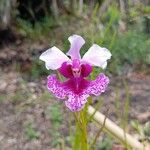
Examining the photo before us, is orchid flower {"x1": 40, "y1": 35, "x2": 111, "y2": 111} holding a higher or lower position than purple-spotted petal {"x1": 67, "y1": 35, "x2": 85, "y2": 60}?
lower

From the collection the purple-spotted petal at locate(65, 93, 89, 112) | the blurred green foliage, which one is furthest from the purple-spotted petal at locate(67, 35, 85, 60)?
the blurred green foliage

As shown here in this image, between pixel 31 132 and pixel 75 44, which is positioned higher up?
pixel 75 44

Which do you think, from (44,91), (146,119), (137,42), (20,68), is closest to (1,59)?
(20,68)

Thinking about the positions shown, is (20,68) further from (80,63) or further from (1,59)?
(80,63)

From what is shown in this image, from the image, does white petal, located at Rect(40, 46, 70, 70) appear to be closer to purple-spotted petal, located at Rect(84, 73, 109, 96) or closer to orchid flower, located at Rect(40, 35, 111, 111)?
orchid flower, located at Rect(40, 35, 111, 111)

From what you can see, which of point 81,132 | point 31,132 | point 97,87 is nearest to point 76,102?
point 97,87

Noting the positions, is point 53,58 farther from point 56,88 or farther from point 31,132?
point 31,132

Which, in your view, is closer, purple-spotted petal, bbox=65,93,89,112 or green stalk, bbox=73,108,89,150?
purple-spotted petal, bbox=65,93,89,112

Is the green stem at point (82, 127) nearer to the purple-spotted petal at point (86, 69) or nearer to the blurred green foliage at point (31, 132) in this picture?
the purple-spotted petal at point (86, 69)
